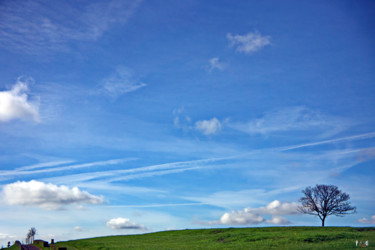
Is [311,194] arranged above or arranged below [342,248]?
above

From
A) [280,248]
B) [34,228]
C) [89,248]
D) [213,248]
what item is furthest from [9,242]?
[280,248]

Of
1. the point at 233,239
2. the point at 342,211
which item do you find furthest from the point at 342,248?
the point at 342,211

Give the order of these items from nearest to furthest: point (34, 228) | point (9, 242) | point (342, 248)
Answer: point (342, 248), point (9, 242), point (34, 228)

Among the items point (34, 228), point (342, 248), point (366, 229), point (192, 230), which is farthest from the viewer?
point (34, 228)

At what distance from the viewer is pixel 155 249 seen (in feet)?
136

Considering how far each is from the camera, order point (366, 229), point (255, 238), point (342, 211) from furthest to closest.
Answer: point (342, 211), point (366, 229), point (255, 238)

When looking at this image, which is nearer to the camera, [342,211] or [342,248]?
[342,248]

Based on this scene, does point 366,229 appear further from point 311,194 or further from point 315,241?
point 311,194

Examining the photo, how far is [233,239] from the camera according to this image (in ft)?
167

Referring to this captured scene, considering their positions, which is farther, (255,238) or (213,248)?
(255,238)

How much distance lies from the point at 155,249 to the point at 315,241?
66.8ft

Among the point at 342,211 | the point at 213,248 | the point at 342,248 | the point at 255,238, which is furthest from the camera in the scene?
the point at 342,211

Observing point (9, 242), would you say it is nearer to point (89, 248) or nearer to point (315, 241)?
point (89, 248)

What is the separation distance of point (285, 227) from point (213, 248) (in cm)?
2382
